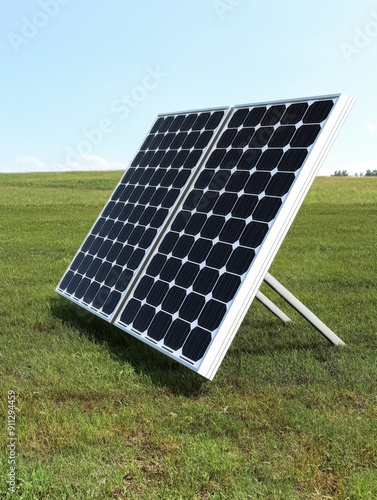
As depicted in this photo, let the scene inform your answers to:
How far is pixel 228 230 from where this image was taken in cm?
715

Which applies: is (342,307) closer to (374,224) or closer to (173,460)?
(173,460)

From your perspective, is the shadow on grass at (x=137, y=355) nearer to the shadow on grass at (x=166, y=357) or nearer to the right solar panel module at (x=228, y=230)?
the shadow on grass at (x=166, y=357)

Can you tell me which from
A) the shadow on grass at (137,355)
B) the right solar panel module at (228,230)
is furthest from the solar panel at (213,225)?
the shadow on grass at (137,355)

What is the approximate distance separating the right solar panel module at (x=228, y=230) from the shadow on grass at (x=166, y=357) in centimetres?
65

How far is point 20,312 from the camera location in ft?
36.0

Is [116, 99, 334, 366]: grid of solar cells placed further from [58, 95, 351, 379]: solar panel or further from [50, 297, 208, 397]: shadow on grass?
[50, 297, 208, 397]: shadow on grass

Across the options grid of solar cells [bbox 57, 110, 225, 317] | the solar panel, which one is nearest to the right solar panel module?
the solar panel

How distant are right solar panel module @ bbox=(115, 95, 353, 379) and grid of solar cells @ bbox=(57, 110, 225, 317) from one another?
350 mm

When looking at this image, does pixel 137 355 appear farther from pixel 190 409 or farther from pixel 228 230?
pixel 228 230

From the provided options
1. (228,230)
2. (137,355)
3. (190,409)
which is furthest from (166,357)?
(228,230)

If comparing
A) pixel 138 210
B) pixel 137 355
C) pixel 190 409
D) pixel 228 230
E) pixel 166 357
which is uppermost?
pixel 138 210

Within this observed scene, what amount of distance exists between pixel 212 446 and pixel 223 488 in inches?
25.3

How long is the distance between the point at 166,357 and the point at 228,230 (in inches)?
84.9

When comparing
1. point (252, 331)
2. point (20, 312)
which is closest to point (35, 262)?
point (20, 312)
